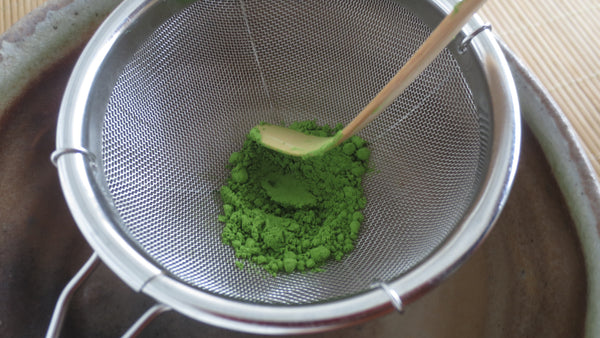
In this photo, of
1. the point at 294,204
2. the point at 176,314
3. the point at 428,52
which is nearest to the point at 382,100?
the point at 428,52

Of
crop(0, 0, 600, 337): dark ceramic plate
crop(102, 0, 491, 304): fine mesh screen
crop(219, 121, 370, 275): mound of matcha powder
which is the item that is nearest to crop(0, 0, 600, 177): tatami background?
crop(0, 0, 600, 337): dark ceramic plate

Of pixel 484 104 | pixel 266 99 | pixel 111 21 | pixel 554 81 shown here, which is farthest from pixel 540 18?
pixel 111 21

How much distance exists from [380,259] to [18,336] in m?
0.74

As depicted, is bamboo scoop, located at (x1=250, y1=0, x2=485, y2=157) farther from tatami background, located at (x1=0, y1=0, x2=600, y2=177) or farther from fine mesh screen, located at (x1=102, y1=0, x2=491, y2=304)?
tatami background, located at (x1=0, y1=0, x2=600, y2=177)

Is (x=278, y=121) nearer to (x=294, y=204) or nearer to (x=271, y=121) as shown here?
(x=271, y=121)

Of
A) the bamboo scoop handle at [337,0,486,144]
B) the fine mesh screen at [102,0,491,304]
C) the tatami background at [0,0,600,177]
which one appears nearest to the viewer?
the bamboo scoop handle at [337,0,486,144]

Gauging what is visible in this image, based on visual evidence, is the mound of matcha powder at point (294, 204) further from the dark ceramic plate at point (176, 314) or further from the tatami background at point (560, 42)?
the tatami background at point (560, 42)

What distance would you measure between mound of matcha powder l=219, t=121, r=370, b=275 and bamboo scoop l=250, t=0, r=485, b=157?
0.05m

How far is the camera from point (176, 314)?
0.92 metres

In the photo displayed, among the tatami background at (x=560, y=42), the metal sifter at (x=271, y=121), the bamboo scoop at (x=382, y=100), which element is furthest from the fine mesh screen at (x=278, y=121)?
the tatami background at (x=560, y=42)

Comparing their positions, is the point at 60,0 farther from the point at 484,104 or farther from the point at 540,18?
the point at 540,18

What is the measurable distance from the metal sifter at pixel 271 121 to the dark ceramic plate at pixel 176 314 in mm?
163

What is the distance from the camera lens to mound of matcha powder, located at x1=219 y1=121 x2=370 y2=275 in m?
0.88

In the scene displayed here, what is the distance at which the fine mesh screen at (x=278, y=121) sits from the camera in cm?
80
